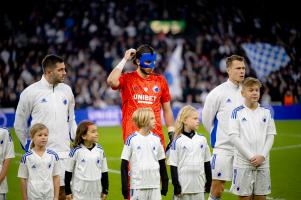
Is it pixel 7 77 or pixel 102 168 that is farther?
pixel 7 77

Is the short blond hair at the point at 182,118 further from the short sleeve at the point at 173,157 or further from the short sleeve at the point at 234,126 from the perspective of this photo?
the short sleeve at the point at 234,126

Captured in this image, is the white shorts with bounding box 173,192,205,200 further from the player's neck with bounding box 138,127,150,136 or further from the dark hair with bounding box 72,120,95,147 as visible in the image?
the dark hair with bounding box 72,120,95,147

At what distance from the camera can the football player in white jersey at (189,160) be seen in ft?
23.8

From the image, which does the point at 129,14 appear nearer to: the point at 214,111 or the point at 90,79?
the point at 90,79

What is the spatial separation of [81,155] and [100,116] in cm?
1730

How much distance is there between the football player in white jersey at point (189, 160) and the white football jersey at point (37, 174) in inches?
60.8

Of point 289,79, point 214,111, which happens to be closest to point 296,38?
point 289,79

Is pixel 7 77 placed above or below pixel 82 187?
above

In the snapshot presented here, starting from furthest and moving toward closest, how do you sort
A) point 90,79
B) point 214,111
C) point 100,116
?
point 90,79, point 100,116, point 214,111

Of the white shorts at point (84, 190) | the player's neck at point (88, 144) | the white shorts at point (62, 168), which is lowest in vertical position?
the white shorts at point (84, 190)

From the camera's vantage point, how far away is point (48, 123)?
322 inches

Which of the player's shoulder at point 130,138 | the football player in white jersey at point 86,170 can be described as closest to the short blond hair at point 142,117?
the player's shoulder at point 130,138

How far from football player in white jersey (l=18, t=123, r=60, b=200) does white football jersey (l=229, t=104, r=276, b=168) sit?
7.81 ft

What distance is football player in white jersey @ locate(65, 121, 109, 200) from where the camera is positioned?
7.35 m
